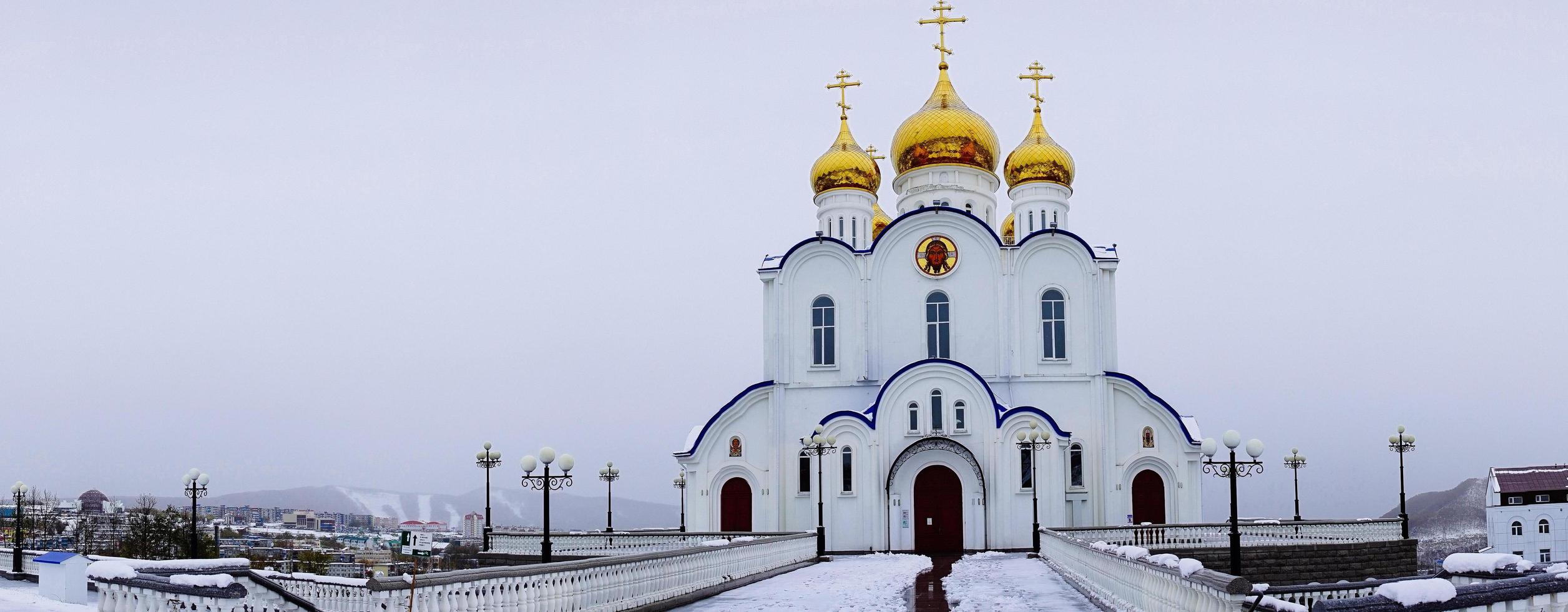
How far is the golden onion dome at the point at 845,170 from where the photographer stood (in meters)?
41.2

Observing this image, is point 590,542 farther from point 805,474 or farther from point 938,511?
point 938,511

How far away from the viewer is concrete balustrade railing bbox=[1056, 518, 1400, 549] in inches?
1064

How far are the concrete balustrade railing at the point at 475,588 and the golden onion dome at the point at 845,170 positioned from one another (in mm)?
23241

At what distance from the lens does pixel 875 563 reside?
81.4 ft

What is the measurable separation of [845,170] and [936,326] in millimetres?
6892

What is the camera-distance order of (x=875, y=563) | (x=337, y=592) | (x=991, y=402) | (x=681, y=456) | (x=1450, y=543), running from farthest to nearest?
(x=1450, y=543) < (x=681, y=456) < (x=991, y=402) < (x=875, y=563) < (x=337, y=592)

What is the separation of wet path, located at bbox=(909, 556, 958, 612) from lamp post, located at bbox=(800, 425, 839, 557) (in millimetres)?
4116

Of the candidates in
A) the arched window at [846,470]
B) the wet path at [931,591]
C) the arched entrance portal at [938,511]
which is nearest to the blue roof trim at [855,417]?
the arched window at [846,470]

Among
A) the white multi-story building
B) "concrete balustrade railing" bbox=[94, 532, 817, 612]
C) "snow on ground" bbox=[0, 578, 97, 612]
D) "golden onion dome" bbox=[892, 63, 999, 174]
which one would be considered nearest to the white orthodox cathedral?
"golden onion dome" bbox=[892, 63, 999, 174]

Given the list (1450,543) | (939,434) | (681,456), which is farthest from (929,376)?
(1450,543)

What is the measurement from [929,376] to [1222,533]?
8.50m

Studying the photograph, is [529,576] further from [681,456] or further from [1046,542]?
[681,456]

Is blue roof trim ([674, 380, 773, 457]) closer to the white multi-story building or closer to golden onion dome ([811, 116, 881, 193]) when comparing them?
golden onion dome ([811, 116, 881, 193])

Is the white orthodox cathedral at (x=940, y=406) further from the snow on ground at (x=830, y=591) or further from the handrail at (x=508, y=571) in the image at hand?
the handrail at (x=508, y=571)
